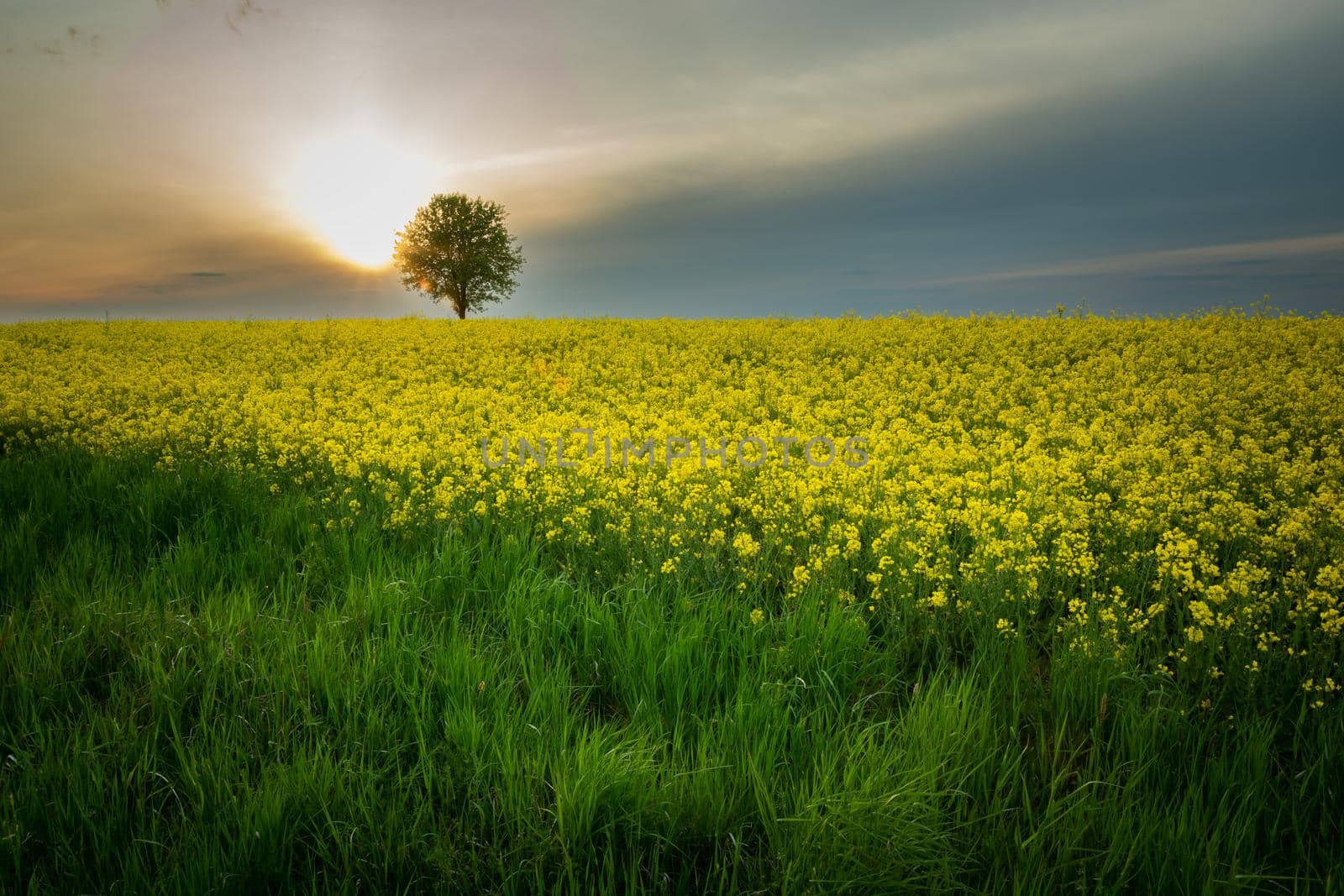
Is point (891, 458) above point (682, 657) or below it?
above

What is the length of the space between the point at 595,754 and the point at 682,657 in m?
1.06

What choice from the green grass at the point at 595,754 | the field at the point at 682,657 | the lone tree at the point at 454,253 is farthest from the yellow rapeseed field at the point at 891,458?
the lone tree at the point at 454,253

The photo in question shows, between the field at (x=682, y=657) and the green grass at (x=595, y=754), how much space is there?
0.02m

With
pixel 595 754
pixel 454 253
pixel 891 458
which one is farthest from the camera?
pixel 454 253

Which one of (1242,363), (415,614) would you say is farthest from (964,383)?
(415,614)

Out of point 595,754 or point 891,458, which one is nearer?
point 595,754

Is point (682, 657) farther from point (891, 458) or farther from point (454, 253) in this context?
point (454, 253)

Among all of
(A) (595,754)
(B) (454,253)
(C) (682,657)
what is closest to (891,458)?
(C) (682,657)

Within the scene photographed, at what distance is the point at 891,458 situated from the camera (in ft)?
26.8

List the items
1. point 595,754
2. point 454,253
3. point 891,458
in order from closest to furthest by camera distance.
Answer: point 595,754, point 891,458, point 454,253

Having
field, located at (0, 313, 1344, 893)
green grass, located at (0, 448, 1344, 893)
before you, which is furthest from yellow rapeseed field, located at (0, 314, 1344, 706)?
green grass, located at (0, 448, 1344, 893)

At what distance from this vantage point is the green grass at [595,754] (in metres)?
2.82

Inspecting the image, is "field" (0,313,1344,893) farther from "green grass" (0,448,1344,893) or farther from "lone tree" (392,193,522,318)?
"lone tree" (392,193,522,318)

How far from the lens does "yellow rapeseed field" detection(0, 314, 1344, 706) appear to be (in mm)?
5086
